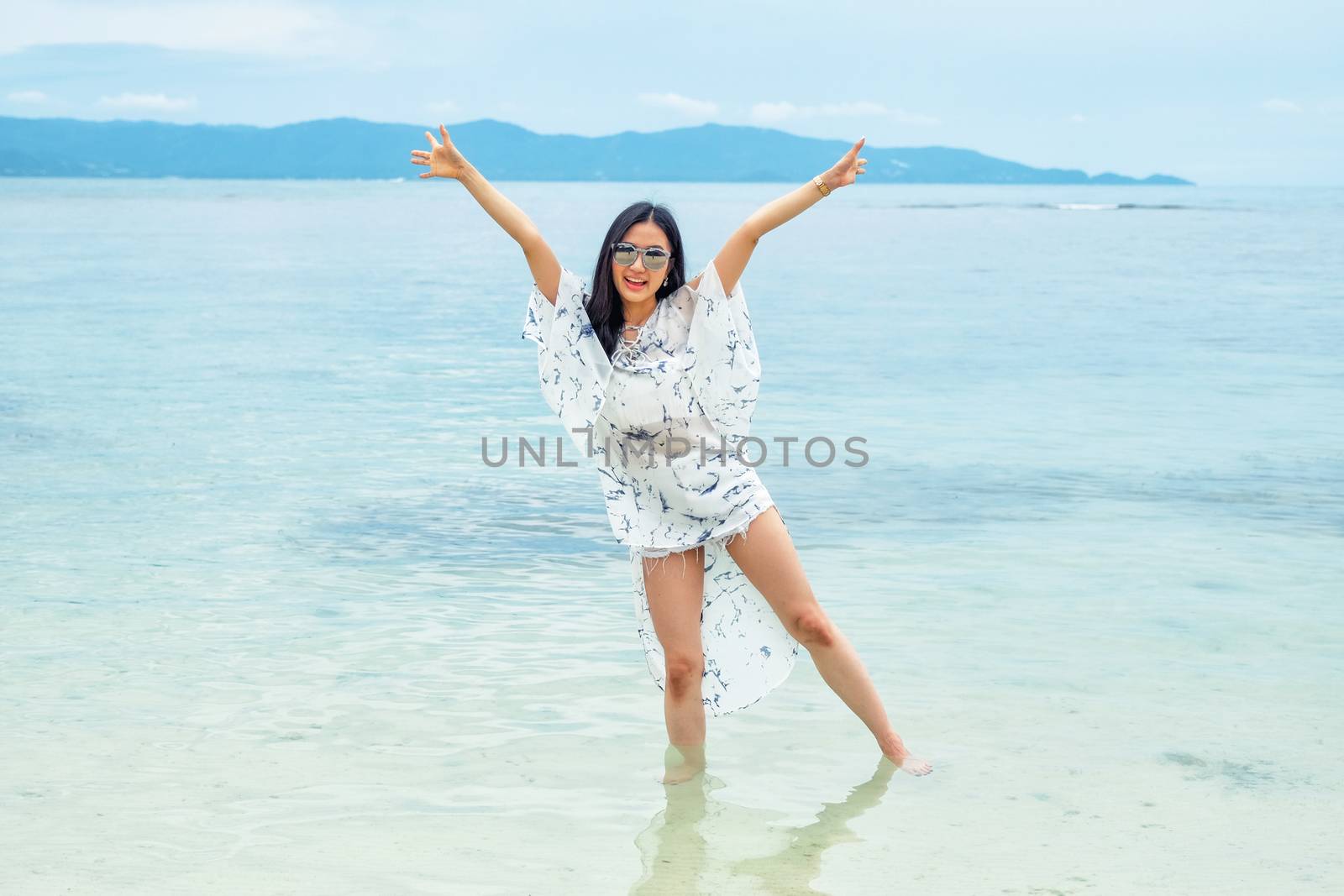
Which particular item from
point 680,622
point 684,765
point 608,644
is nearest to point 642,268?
point 680,622

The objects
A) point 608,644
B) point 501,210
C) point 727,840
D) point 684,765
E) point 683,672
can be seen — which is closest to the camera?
point 727,840

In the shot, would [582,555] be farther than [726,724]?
Yes

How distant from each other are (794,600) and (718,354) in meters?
0.84

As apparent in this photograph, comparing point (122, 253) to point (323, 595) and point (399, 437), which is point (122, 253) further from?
point (323, 595)

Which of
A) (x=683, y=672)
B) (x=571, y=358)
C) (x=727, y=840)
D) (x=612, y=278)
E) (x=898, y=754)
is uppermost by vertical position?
(x=612, y=278)

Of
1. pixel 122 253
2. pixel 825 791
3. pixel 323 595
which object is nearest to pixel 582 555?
pixel 323 595

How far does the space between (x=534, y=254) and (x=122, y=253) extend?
4125 centimetres

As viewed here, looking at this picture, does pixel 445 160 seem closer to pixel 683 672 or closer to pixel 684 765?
pixel 683 672

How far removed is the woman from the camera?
176 inches

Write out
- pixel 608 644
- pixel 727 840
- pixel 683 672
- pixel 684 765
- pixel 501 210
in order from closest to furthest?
pixel 727 840 → pixel 501 210 → pixel 683 672 → pixel 684 765 → pixel 608 644

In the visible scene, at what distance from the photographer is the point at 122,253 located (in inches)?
1657

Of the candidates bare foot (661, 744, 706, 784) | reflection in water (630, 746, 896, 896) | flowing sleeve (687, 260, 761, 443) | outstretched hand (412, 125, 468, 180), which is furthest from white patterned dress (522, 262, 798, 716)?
reflection in water (630, 746, 896, 896)

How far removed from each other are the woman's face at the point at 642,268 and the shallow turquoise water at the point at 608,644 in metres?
1.70

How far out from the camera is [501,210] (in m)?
4.52
